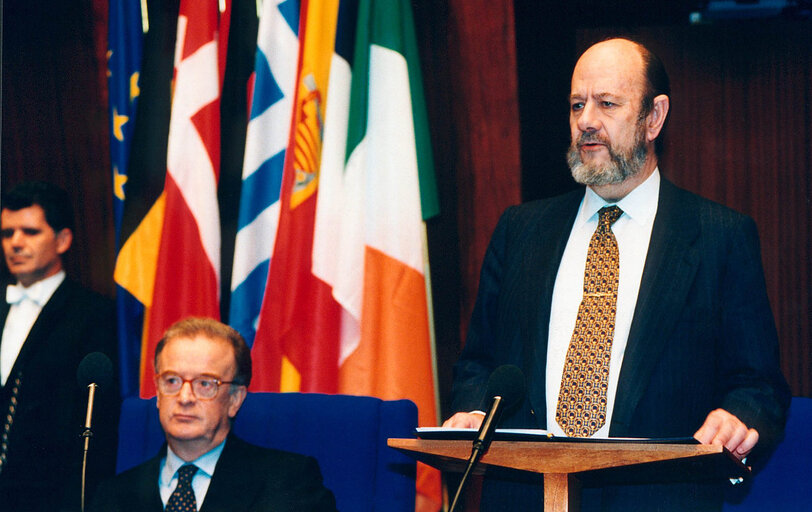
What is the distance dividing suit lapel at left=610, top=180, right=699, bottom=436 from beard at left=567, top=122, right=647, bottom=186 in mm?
129

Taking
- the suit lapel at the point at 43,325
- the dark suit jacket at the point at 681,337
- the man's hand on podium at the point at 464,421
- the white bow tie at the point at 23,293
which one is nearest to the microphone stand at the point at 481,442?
the man's hand on podium at the point at 464,421

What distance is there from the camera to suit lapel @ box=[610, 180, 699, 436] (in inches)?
83.4

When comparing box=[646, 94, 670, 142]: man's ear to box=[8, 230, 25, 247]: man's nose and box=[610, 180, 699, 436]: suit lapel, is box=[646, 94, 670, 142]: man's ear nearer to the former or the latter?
box=[610, 180, 699, 436]: suit lapel

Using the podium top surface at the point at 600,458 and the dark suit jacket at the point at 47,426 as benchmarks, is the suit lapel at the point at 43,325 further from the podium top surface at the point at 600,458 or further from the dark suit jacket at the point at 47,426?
the podium top surface at the point at 600,458

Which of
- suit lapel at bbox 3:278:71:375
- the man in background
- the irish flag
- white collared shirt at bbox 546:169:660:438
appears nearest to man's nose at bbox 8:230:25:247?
the man in background

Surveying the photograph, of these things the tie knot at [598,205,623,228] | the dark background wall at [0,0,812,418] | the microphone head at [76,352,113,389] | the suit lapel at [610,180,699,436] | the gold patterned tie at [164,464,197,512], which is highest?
the dark background wall at [0,0,812,418]

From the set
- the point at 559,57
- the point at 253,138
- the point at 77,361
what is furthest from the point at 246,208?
the point at 559,57

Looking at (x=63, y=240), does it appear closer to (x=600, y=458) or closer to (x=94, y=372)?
(x=94, y=372)

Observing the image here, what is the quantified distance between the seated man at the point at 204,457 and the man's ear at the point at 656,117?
1211mm

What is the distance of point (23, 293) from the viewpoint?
3564 millimetres

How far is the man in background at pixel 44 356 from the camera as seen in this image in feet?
10.9

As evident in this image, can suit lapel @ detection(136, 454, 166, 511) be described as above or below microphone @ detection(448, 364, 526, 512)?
below

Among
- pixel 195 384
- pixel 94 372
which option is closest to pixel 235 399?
pixel 195 384

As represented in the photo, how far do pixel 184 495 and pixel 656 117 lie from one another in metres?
1.55
